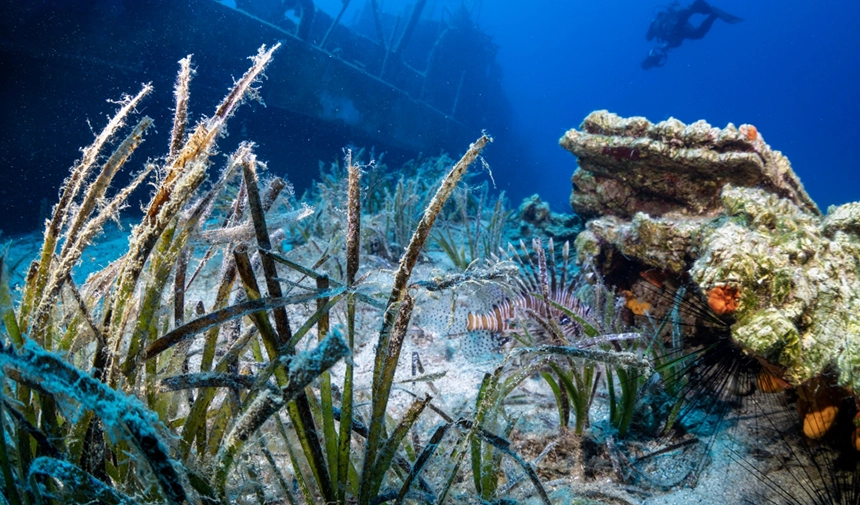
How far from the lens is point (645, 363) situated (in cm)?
123

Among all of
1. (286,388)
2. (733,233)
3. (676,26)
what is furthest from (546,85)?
(286,388)

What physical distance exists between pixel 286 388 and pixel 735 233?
A: 275cm

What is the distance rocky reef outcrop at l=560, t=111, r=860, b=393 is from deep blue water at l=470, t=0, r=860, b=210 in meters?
72.8

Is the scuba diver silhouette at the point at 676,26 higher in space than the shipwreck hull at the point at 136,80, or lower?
higher

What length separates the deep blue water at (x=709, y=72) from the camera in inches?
3425

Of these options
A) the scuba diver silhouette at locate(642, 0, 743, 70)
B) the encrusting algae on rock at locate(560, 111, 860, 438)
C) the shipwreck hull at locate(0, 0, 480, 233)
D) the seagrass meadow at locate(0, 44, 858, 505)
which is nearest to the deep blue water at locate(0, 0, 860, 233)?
the shipwreck hull at locate(0, 0, 480, 233)

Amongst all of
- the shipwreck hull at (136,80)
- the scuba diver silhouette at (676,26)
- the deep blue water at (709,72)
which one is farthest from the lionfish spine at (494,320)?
the deep blue water at (709,72)

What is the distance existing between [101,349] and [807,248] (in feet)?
10.8

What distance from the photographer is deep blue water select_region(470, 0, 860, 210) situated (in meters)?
87.0

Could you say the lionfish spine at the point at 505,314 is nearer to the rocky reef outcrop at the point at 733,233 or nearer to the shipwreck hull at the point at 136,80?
the rocky reef outcrop at the point at 733,233

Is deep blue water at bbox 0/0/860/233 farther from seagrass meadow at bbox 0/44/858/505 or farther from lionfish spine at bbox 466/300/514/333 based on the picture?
seagrass meadow at bbox 0/44/858/505

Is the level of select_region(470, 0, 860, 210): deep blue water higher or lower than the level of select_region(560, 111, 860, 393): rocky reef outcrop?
higher

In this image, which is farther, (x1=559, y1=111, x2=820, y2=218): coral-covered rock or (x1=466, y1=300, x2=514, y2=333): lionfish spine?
(x1=559, y1=111, x2=820, y2=218): coral-covered rock

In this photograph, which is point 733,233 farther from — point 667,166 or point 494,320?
point 667,166
